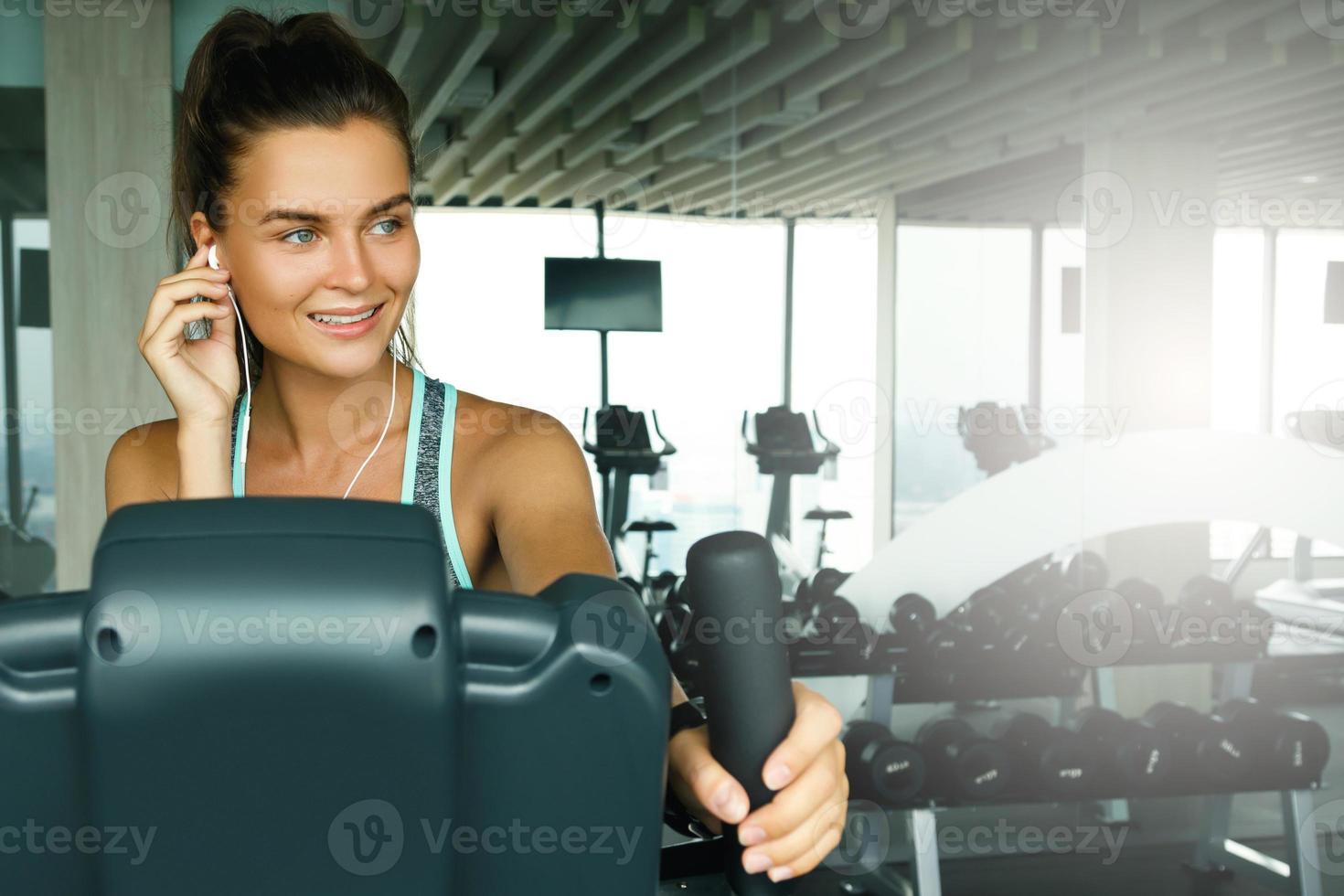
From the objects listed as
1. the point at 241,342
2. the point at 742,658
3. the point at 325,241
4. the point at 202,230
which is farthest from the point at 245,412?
the point at 742,658

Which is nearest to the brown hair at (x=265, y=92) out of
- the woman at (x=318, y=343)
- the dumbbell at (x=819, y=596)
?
the woman at (x=318, y=343)

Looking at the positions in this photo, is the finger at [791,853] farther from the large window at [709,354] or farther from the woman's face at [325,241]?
the large window at [709,354]

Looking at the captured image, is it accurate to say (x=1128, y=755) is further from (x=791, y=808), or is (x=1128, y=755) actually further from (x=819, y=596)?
(x=791, y=808)

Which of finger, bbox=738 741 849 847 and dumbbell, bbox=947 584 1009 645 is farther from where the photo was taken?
dumbbell, bbox=947 584 1009 645

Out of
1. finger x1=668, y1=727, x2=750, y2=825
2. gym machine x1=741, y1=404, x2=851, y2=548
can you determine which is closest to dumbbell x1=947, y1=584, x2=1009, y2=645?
gym machine x1=741, y1=404, x2=851, y2=548

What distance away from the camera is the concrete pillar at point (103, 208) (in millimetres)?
3336

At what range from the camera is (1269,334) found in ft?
15.2

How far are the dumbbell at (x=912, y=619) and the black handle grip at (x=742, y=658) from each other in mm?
3360

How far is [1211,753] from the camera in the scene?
3.34 metres

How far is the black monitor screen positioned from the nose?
3.71 metres

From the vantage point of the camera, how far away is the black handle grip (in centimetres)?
63

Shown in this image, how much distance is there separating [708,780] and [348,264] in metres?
0.72

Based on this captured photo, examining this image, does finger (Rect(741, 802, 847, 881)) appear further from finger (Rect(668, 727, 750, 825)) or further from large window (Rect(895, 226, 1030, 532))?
large window (Rect(895, 226, 1030, 532))

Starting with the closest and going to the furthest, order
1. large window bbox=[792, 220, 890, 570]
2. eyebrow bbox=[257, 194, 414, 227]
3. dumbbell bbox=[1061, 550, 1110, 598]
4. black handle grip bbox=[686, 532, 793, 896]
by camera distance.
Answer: black handle grip bbox=[686, 532, 793, 896] → eyebrow bbox=[257, 194, 414, 227] → dumbbell bbox=[1061, 550, 1110, 598] → large window bbox=[792, 220, 890, 570]
